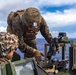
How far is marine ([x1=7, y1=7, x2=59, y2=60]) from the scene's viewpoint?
6910 millimetres

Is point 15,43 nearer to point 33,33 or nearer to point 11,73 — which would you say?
point 11,73

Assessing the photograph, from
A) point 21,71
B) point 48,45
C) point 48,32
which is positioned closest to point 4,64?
point 21,71

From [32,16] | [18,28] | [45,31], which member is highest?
[32,16]

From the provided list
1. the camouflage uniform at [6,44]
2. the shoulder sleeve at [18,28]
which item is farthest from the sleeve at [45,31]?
the camouflage uniform at [6,44]

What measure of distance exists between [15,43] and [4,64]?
0.83 feet

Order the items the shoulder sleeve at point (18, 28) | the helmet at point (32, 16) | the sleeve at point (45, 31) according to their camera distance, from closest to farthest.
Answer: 1. the helmet at point (32, 16)
2. the shoulder sleeve at point (18, 28)
3. the sleeve at point (45, 31)

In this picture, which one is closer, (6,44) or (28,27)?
(6,44)

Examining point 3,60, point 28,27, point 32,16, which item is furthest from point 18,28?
point 3,60

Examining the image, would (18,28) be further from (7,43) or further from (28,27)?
(7,43)

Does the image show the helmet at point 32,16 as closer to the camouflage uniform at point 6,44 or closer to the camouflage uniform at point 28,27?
the camouflage uniform at point 28,27

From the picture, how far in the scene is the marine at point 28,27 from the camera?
6.91m

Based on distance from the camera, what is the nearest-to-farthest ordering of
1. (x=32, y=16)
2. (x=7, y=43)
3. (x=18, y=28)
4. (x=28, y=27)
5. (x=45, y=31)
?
(x=7, y=43), (x=32, y=16), (x=28, y=27), (x=18, y=28), (x=45, y=31)

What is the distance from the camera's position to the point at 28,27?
23.7 feet

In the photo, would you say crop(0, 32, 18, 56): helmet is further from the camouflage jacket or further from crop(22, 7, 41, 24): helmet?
crop(22, 7, 41, 24): helmet
